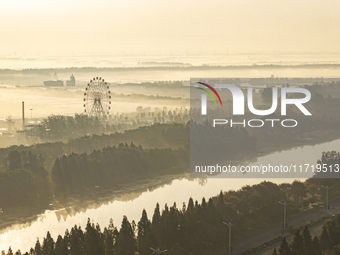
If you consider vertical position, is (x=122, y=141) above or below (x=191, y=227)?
above

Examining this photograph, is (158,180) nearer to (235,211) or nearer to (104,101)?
(235,211)

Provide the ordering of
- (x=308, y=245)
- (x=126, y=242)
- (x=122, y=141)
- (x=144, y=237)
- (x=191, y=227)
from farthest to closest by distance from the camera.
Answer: (x=122, y=141) → (x=191, y=227) → (x=144, y=237) → (x=126, y=242) → (x=308, y=245)

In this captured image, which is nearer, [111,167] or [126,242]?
[126,242]

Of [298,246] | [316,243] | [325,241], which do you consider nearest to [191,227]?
[298,246]

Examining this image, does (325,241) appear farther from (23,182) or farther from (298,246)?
(23,182)

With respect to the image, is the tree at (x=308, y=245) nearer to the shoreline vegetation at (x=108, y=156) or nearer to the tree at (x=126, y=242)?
the shoreline vegetation at (x=108, y=156)

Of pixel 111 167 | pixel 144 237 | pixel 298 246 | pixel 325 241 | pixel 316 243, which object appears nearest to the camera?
pixel 298 246

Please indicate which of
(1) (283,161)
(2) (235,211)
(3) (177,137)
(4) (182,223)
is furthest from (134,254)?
(3) (177,137)
